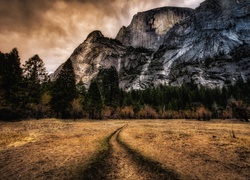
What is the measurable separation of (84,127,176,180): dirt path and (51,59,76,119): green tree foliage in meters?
36.6

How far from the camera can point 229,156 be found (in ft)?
31.6

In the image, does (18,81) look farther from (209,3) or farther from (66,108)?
(209,3)

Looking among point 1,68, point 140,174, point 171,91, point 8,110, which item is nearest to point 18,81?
point 1,68

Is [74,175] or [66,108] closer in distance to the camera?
[74,175]

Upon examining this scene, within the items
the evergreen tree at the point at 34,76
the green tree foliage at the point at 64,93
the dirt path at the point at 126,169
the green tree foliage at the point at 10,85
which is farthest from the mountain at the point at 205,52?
the dirt path at the point at 126,169

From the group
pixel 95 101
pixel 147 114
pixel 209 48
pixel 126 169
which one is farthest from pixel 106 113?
pixel 209 48

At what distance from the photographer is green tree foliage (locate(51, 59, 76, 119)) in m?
43.1

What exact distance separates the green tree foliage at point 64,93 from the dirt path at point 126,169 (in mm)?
36551

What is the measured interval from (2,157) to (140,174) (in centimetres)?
797

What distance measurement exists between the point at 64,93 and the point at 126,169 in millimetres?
39411

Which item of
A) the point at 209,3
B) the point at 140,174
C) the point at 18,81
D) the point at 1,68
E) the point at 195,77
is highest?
the point at 209,3

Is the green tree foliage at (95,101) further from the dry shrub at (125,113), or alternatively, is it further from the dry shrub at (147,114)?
the dry shrub at (147,114)

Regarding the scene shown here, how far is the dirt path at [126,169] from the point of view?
7.18m

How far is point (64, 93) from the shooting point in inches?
1722
